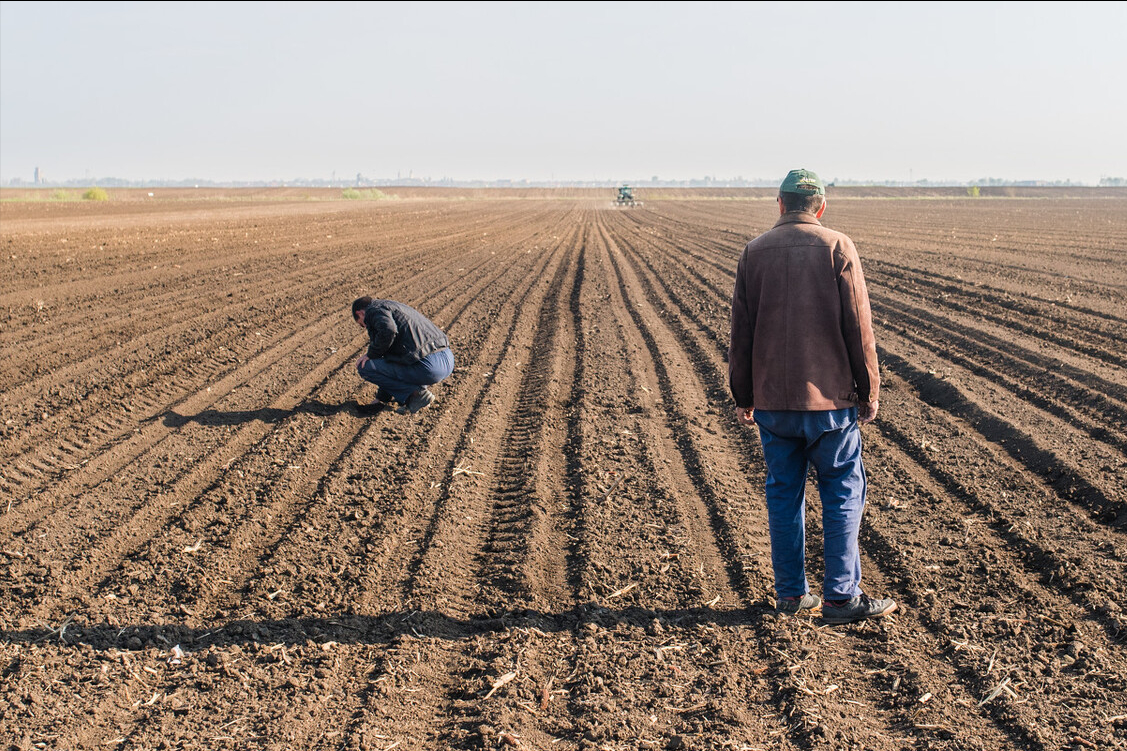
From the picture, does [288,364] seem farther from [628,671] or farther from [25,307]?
[628,671]

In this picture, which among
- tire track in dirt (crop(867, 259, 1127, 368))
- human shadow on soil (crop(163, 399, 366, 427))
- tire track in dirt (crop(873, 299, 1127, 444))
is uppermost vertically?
tire track in dirt (crop(867, 259, 1127, 368))

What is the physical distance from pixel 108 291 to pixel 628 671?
44.0 feet

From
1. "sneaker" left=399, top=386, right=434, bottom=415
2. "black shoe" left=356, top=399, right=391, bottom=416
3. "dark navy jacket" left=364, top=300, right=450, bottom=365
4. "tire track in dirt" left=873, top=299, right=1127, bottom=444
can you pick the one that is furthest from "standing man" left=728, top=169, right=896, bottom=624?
"black shoe" left=356, top=399, right=391, bottom=416

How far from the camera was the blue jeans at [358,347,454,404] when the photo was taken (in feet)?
26.4

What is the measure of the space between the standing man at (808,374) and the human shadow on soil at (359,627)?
413mm

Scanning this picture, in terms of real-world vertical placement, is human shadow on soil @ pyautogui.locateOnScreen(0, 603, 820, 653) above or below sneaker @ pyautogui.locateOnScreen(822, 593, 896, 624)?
below

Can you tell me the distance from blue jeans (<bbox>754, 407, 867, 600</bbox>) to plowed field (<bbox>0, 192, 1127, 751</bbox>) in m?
0.25

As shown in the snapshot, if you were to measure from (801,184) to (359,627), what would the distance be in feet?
9.94

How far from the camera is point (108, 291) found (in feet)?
47.1

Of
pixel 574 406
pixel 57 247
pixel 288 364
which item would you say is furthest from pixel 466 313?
pixel 57 247

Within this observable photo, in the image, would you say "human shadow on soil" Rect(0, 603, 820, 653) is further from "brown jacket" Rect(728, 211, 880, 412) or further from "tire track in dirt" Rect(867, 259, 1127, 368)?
"tire track in dirt" Rect(867, 259, 1127, 368)

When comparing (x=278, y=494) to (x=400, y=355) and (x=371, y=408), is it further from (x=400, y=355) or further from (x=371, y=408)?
(x=400, y=355)

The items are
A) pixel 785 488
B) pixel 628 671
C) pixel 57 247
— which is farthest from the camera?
pixel 57 247

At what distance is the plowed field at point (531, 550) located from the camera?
351cm
